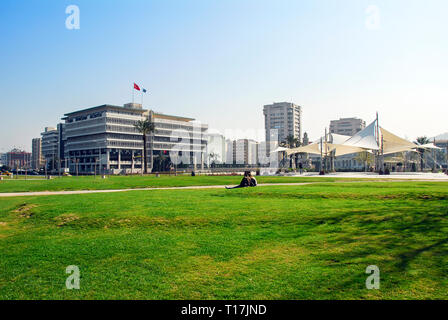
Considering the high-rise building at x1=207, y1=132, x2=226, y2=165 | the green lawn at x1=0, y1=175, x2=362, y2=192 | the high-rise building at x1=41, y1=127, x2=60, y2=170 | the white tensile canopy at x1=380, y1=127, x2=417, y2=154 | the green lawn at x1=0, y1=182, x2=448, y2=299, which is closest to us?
the green lawn at x1=0, y1=182, x2=448, y2=299

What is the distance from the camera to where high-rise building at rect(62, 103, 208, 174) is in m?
130

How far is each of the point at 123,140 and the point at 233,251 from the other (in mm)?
130213

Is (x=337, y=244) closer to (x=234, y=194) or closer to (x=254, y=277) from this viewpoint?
(x=254, y=277)

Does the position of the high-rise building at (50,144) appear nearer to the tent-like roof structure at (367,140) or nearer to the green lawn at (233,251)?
the tent-like roof structure at (367,140)

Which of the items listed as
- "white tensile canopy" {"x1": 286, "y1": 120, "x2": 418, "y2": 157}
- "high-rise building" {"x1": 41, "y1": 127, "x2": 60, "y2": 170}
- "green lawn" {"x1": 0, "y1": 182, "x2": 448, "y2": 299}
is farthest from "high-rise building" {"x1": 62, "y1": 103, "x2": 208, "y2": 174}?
"green lawn" {"x1": 0, "y1": 182, "x2": 448, "y2": 299}

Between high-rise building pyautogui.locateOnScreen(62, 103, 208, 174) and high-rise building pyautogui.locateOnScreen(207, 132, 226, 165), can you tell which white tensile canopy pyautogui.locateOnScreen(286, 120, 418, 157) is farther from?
high-rise building pyautogui.locateOnScreen(207, 132, 226, 165)

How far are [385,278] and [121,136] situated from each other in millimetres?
134318

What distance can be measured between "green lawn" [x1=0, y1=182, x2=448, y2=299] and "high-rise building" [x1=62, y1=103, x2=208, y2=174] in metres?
110

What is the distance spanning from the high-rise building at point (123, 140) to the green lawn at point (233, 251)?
4322 inches

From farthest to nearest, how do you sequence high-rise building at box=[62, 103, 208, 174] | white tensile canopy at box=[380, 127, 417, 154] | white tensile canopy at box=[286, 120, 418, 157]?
high-rise building at box=[62, 103, 208, 174], white tensile canopy at box=[380, 127, 417, 154], white tensile canopy at box=[286, 120, 418, 157]

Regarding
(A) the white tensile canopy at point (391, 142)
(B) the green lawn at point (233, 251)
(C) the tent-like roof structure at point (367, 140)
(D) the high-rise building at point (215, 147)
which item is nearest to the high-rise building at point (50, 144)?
(D) the high-rise building at point (215, 147)

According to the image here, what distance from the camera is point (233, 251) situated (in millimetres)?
9164

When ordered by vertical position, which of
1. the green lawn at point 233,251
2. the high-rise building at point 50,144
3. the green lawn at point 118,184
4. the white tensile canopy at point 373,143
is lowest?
the green lawn at point 233,251

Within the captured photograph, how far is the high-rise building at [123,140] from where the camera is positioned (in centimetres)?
12950
